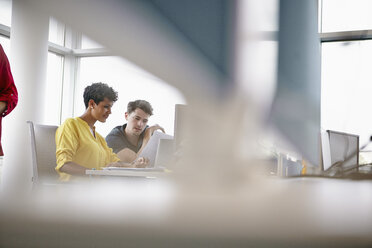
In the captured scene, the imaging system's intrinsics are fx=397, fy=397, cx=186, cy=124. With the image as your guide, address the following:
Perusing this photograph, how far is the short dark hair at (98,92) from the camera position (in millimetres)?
1359

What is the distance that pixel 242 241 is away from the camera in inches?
3.9

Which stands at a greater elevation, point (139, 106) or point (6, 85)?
point (139, 106)

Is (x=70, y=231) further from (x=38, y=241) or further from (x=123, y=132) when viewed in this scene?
(x=123, y=132)

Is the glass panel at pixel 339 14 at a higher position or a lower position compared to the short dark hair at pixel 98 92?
higher

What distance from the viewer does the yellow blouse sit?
1.15m

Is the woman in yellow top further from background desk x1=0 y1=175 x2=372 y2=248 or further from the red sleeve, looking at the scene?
background desk x1=0 y1=175 x2=372 y2=248

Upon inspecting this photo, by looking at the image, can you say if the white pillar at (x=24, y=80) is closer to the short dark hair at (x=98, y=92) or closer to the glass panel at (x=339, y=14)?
the short dark hair at (x=98, y=92)

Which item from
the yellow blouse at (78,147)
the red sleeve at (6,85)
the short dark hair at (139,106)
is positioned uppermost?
the short dark hair at (139,106)

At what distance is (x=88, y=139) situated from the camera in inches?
48.4

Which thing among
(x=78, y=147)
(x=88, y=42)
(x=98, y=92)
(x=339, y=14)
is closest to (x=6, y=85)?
(x=88, y=42)

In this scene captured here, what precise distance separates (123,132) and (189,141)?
174 centimetres

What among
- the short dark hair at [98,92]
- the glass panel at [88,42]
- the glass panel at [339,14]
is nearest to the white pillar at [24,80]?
the glass panel at [88,42]

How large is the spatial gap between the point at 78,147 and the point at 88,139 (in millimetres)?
40

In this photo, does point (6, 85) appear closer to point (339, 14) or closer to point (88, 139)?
point (88, 139)
